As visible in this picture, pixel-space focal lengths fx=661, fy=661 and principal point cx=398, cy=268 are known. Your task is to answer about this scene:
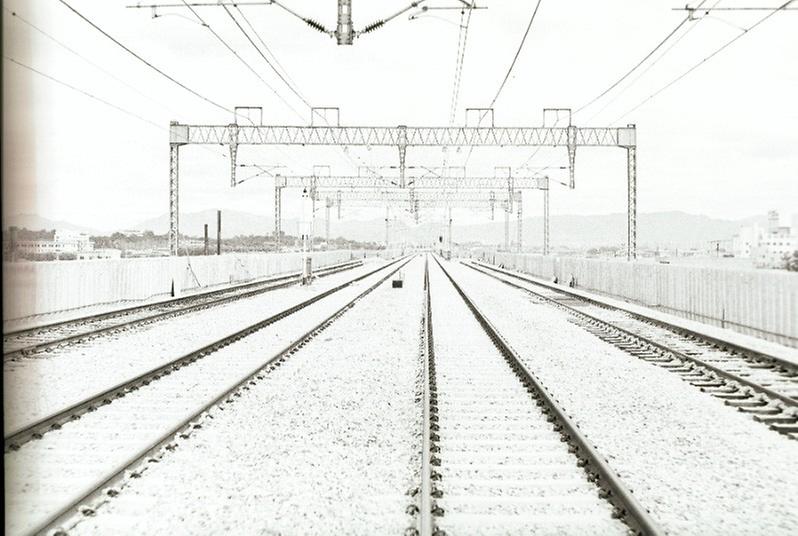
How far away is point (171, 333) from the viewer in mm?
15391

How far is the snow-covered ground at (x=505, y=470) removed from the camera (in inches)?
187

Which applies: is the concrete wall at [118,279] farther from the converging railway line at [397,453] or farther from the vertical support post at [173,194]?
the converging railway line at [397,453]

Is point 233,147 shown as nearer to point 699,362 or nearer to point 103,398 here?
point 103,398

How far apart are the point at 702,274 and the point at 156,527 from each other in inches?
674

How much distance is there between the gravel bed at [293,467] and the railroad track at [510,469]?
264 mm

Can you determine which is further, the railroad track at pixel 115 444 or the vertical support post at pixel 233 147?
the vertical support post at pixel 233 147

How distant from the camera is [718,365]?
1142cm

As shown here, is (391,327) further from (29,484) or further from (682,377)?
(29,484)

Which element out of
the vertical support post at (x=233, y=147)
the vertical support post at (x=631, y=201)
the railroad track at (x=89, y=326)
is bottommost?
the railroad track at (x=89, y=326)

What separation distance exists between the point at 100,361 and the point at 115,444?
549 centimetres

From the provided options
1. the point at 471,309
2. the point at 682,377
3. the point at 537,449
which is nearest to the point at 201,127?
the point at 471,309

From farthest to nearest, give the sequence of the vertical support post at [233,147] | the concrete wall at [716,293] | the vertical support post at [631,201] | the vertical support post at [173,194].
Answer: the vertical support post at [233,147]
the vertical support post at [173,194]
the vertical support post at [631,201]
the concrete wall at [716,293]

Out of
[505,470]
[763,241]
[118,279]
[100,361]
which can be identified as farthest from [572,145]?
[763,241]

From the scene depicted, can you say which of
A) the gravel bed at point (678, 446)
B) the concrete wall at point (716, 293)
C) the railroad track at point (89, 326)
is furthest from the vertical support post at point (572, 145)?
the gravel bed at point (678, 446)
